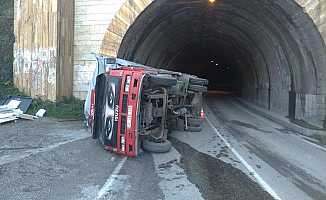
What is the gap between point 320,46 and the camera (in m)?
12.9

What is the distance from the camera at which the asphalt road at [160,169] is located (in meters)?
5.62

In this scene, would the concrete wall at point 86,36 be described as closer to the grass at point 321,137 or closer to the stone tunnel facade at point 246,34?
the stone tunnel facade at point 246,34

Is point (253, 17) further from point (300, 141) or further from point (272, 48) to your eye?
point (300, 141)

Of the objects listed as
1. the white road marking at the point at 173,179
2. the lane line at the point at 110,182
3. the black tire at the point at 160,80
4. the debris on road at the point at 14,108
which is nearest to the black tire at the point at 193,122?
the black tire at the point at 160,80

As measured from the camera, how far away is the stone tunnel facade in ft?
44.0

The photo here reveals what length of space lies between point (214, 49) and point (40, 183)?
30.4 m

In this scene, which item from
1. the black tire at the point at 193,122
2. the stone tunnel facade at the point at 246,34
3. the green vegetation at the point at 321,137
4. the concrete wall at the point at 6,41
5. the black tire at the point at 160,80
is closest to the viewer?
the black tire at the point at 160,80

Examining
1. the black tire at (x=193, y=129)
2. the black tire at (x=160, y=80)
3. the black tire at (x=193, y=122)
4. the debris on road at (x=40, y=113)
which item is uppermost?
the black tire at (x=160, y=80)

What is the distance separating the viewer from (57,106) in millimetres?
14109

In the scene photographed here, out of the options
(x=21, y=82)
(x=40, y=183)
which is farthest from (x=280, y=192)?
(x=21, y=82)

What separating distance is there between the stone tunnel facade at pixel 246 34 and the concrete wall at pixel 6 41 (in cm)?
337

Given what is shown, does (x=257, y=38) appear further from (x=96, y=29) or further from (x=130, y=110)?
(x=130, y=110)

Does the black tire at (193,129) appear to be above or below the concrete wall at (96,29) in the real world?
below

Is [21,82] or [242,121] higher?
[21,82]
